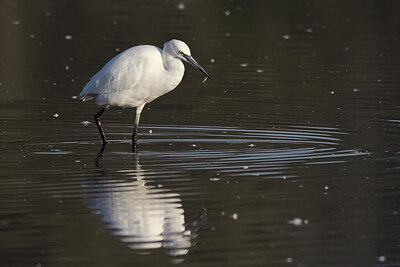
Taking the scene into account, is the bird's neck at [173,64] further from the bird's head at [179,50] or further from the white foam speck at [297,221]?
the white foam speck at [297,221]

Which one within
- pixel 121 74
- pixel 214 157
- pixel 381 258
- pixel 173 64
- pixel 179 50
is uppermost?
pixel 381 258

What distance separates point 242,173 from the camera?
1073cm

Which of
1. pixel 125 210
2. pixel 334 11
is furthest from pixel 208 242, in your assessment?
pixel 334 11

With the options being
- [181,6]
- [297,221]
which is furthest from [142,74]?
[181,6]

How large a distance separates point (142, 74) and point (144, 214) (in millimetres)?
3783

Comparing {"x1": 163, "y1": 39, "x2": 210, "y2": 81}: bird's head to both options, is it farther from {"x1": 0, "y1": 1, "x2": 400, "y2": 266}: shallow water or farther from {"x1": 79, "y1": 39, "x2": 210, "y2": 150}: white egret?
{"x1": 0, "y1": 1, "x2": 400, "y2": 266}: shallow water

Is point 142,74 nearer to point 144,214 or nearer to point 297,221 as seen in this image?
point 144,214

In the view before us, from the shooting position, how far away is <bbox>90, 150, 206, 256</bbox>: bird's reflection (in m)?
8.20

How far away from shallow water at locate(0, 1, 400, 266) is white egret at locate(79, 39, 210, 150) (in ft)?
2.01

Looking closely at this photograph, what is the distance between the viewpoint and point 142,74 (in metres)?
12.4

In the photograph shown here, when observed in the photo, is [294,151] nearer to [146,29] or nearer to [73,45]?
[73,45]

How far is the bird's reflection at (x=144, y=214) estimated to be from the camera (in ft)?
26.9

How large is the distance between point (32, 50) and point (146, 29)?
149 inches

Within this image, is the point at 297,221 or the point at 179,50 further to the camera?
the point at 179,50
